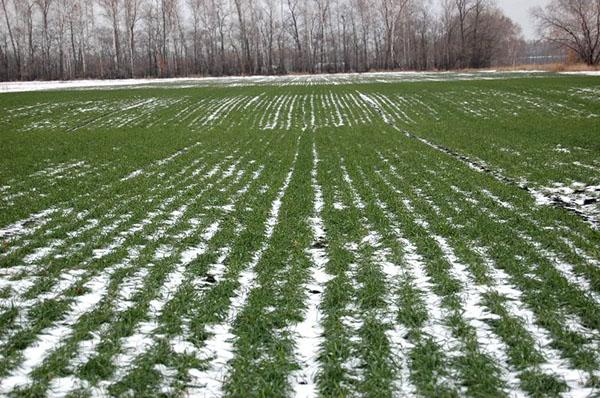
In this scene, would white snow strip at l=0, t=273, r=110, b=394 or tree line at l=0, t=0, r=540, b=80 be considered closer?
white snow strip at l=0, t=273, r=110, b=394

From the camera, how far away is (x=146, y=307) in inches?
215

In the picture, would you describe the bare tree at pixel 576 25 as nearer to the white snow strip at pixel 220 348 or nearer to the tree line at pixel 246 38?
the tree line at pixel 246 38

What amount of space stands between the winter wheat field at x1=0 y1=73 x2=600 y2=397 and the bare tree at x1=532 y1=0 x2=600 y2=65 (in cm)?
5721

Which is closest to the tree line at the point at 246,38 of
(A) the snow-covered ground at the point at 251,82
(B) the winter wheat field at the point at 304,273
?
(A) the snow-covered ground at the point at 251,82

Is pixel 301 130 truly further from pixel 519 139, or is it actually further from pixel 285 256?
pixel 285 256

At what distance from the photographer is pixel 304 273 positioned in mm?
6516

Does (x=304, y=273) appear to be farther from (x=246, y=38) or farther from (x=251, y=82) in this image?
(x=246, y=38)

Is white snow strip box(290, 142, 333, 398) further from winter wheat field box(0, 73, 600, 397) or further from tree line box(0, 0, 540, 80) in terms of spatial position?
tree line box(0, 0, 540, 80)

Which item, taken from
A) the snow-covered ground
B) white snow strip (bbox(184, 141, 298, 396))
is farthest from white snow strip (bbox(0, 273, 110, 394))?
the snow-covered ground

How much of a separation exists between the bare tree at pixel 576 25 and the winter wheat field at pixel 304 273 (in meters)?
57.2

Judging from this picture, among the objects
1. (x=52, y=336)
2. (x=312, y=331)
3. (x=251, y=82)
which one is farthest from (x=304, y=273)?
(x=251, y=82)

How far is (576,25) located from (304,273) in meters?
73.1

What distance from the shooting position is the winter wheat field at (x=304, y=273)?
4156 mm

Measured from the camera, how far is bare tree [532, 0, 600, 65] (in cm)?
6241
